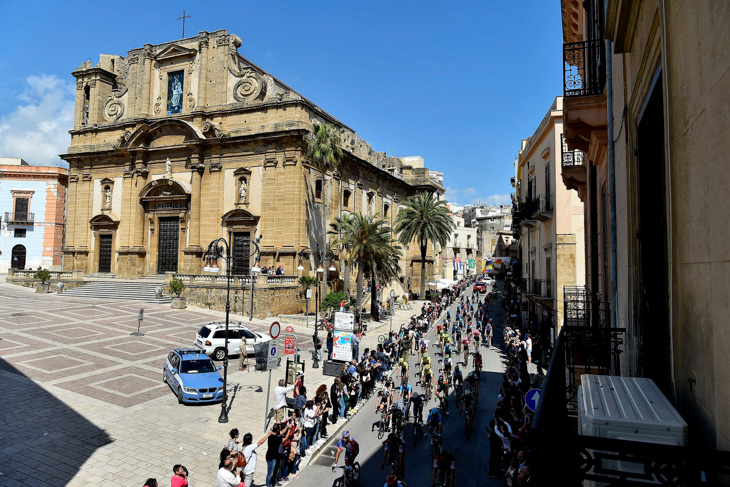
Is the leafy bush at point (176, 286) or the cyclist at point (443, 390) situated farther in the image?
the leafy bush at point (176, 286)

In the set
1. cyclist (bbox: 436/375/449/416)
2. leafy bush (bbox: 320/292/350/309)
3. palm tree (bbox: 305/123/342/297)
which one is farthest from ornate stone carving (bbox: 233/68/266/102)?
cyclist (bbox: 436/375/449/416)

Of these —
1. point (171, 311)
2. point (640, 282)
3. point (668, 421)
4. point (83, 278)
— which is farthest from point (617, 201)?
point (83, 278)

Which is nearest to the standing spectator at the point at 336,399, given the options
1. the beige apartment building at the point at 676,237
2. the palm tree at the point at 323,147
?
the beige apartment building at the point at 676,237

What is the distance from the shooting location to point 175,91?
1537 inches

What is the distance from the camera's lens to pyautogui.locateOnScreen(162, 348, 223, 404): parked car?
46.6ft

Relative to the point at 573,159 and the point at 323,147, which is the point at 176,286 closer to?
the point at 323,147

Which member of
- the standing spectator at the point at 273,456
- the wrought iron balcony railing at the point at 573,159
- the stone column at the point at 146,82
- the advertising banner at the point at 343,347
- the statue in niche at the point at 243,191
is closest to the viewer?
the standing spectator at the point at 273,456

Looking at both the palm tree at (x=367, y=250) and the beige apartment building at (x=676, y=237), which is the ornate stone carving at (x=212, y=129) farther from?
the beige apartment building at (x=676, y=237)

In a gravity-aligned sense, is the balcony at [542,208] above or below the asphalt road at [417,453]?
above

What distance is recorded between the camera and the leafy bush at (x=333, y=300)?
107ft

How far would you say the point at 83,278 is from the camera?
38531mm

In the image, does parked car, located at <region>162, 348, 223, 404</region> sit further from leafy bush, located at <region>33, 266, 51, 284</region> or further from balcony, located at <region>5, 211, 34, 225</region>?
balcony, located at <region>5, 211, 34, 225</region>

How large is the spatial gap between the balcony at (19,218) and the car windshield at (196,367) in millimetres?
45114

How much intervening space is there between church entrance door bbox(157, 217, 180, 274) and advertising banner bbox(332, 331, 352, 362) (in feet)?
81.4
